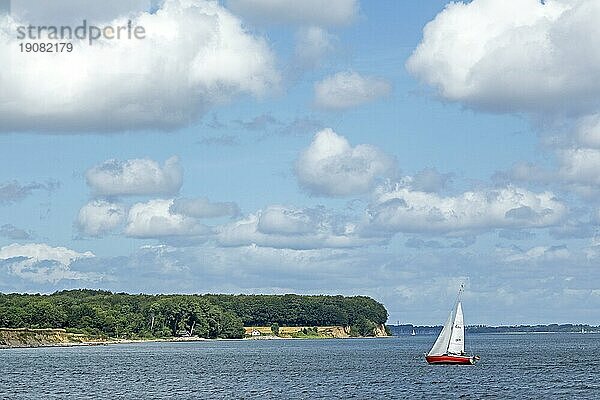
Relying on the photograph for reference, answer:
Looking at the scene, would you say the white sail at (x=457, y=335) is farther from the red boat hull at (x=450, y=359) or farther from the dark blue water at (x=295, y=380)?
the dark blue water at (x=295, y=380)

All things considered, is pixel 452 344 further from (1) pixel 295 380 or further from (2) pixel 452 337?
(1) pixel 295 380

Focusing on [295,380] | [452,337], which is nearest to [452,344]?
[452,337]

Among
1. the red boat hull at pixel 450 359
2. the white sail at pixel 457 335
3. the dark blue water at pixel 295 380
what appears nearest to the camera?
the dark blue water at pixel 295 380

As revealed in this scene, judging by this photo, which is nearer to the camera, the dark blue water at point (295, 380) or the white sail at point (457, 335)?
the dark blue water at point (295, 380)

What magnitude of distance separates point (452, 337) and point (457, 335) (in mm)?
961

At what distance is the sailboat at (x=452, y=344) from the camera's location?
508 feet

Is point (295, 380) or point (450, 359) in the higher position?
point (450, 359)

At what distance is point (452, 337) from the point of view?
158 meters

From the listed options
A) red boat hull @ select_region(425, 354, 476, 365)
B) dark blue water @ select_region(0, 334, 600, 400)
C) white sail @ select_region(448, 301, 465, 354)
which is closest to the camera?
dark blue water @ select_region(0, 334, 600, 400)

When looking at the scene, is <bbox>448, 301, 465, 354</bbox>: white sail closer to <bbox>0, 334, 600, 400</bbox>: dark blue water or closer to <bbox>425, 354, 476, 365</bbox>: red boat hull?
<bbox>425, 354, 476, 365</bbox>: red boat hull

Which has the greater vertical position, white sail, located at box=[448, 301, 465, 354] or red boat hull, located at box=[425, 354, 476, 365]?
white sail, located at box=[448, 301, 465, 354]

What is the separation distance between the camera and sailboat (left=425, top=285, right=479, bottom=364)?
155m

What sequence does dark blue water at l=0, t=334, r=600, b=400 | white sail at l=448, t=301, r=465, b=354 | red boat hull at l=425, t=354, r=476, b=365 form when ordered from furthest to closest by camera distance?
red boat hull at l=425, t=354, r=476, b=365
white sail at l=448, t=301, r=465, b=354
dark blue water at l=0, t=334, r=600, b=400

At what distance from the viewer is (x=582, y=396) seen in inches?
4427
